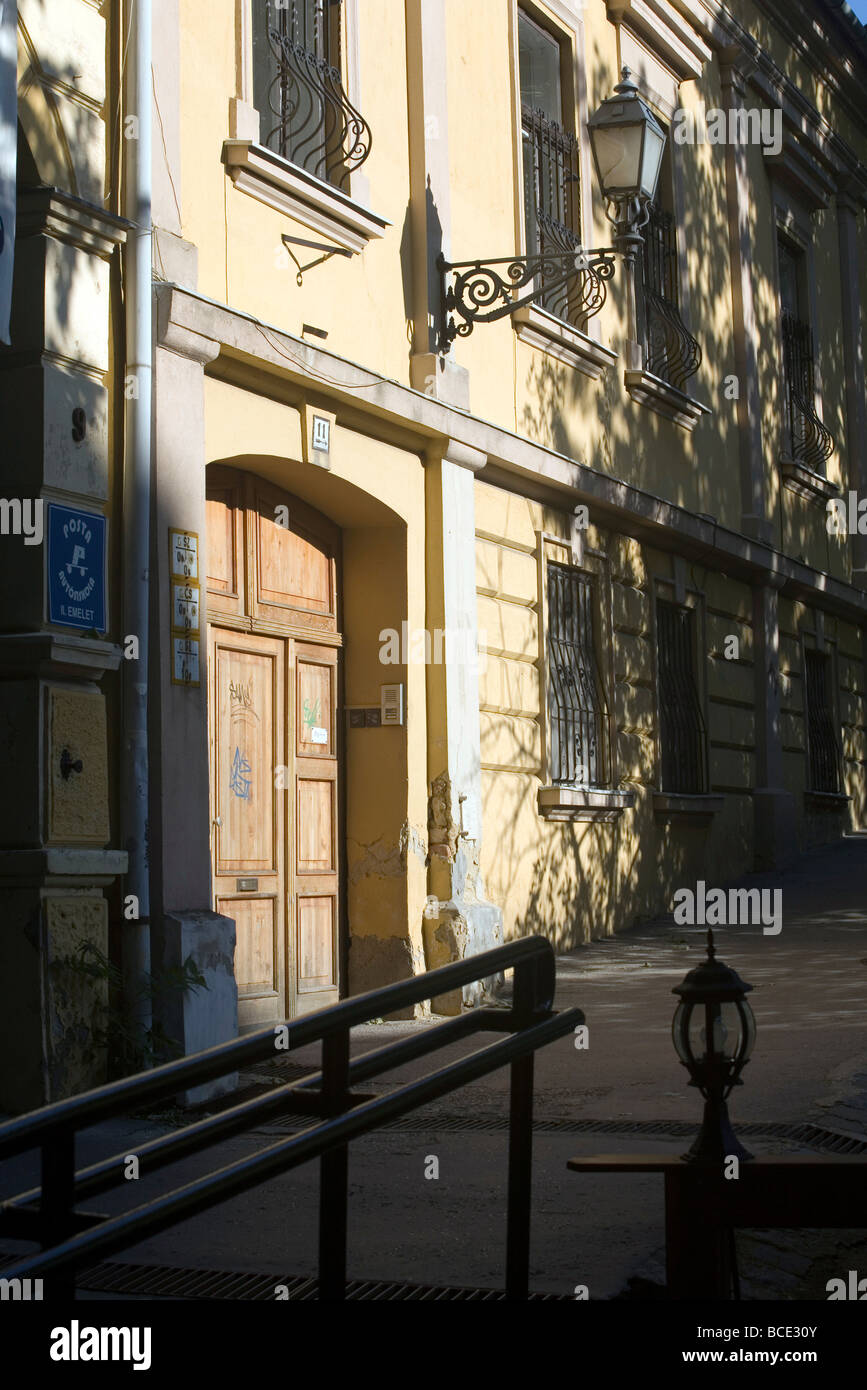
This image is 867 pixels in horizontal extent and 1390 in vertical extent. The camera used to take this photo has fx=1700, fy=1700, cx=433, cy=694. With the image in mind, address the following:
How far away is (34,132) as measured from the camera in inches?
279

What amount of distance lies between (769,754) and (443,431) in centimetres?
667

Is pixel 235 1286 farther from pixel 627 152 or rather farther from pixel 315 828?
pixel 627 152

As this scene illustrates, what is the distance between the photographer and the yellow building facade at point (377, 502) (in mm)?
7133

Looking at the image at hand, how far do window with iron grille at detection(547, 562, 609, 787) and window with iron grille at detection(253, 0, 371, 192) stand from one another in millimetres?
3436

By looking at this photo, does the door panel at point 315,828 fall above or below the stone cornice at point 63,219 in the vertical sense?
below

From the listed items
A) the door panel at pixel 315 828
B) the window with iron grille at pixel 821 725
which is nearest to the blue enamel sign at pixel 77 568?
the door panel at pixel 315 828

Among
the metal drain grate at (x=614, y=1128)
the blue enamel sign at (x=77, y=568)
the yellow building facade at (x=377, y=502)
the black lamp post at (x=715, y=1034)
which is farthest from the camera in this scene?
the yellow building facade at (x=377, y=502)

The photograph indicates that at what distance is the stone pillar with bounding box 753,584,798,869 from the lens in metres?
15.3

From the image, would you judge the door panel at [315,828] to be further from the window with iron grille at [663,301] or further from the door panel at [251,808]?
the window with iron grille at [663,301]

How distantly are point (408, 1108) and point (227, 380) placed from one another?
5674 millimetres

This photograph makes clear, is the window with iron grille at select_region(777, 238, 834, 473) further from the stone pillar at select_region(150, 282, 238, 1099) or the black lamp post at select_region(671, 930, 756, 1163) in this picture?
the black lamp post at select_region(671, 930, 756, 1163)

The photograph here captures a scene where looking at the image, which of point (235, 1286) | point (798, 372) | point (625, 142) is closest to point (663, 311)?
point (625, 142)

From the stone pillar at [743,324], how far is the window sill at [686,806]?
2.82 m

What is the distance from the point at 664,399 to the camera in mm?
13602
